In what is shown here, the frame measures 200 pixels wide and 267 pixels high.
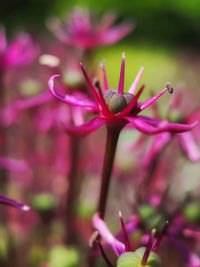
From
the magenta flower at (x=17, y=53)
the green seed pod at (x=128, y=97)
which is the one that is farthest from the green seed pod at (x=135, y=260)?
the magenta flower at (x=17, y=53)

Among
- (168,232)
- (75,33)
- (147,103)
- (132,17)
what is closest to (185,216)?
(168,232)

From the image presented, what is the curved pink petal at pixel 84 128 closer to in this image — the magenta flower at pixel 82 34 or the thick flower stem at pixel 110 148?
the thick flower stem at pixel 110 148

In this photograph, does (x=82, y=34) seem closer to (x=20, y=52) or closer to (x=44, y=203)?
(x=20, y=52)

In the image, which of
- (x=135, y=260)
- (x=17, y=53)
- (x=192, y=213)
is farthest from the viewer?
(x=17, y=53)

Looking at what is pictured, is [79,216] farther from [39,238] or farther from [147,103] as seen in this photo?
[147,103]

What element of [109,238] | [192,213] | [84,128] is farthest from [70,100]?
[192,213]

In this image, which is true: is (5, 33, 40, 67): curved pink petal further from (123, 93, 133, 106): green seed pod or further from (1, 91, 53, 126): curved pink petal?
(123, 93, 133, 106): green seed pod
